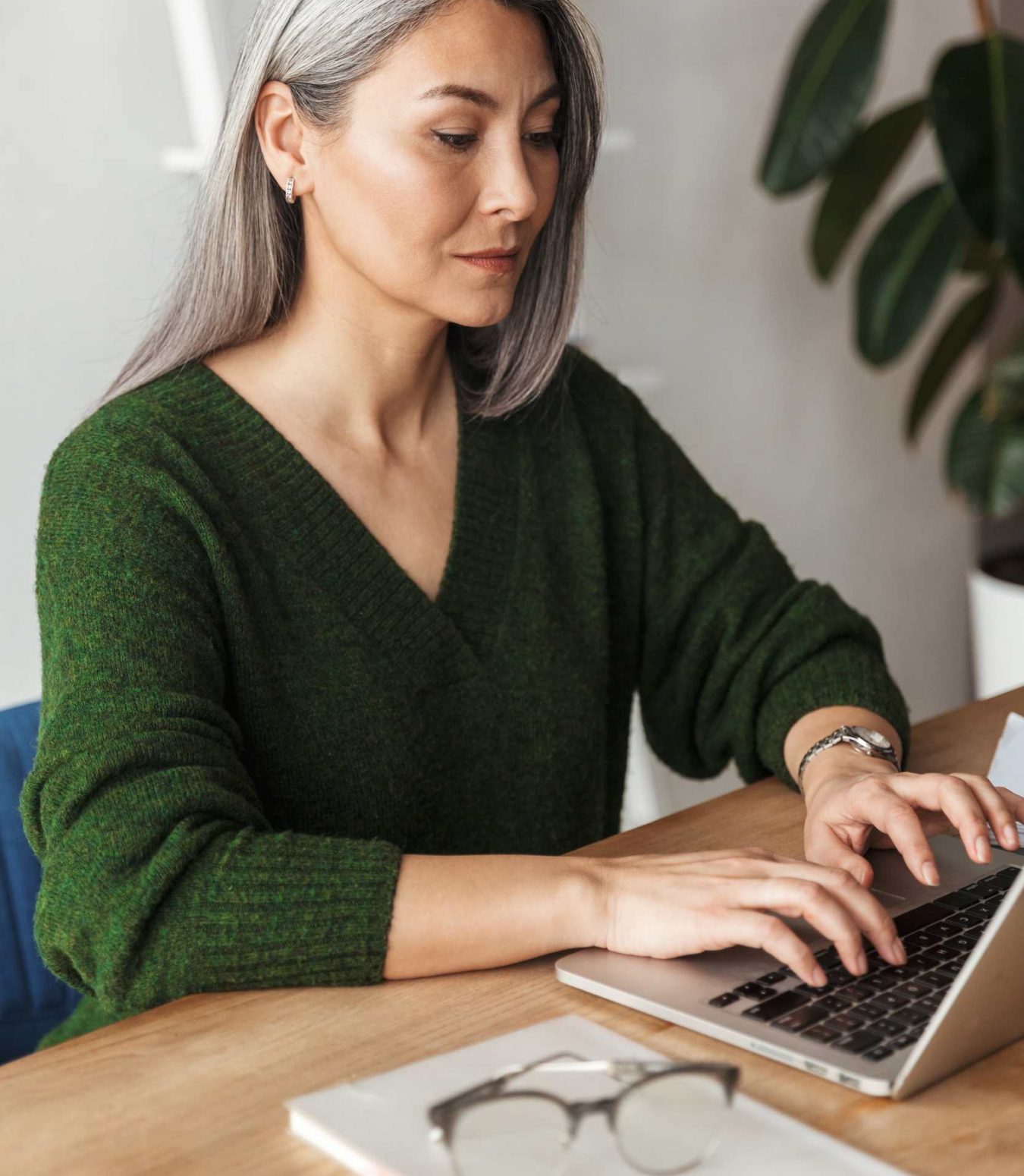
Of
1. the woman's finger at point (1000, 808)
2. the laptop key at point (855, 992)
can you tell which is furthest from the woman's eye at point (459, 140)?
the laptop key at point (855, 992)

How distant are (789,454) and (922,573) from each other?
0.51 m

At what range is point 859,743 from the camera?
1.15 metres

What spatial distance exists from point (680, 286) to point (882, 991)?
187cm

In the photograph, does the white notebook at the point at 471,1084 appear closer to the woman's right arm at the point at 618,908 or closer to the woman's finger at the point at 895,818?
the woman's right arm at the point at 618,908

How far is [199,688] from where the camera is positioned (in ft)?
3.39

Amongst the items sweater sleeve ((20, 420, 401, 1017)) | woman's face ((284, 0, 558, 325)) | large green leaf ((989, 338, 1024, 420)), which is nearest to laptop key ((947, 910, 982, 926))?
sweater sleeve ((20, 420, 401, 1017))

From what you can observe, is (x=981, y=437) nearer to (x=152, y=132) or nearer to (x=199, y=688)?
(x=152, y=132)

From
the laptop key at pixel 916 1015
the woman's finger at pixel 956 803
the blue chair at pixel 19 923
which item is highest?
the woman's finger at pixel 956 803

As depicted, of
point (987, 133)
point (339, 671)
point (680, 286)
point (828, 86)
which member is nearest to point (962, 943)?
point (339, 671)

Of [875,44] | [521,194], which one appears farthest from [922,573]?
[521,194]

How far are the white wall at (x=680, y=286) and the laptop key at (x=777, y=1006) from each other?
123cm

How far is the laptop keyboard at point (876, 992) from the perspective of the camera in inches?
29.4

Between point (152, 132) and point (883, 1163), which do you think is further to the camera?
point (152, 132)

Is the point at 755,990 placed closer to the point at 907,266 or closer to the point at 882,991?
the point at 882,991
